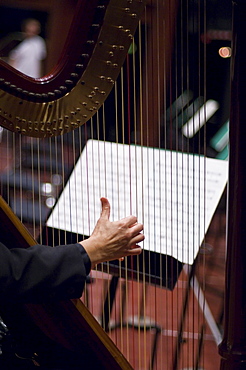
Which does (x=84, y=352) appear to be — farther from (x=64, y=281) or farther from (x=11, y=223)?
(x=11, y=223)

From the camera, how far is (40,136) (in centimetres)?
154

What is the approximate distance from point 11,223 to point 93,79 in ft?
1.39

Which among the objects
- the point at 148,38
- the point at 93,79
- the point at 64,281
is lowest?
the point at 64,281

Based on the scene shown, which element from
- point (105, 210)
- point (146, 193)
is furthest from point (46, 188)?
point (105, 210)

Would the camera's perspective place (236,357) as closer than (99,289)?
Yes

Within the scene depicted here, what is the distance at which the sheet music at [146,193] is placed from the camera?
181 centimetres

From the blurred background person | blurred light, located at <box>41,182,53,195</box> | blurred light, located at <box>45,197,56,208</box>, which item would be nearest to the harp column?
blurred light, located at <box>45,197,56,208</box>

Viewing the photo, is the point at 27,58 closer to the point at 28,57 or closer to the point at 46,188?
the point at 28,57

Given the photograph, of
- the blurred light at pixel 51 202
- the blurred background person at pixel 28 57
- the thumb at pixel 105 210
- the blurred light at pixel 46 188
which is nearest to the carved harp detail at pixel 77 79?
the thumb at pixel 105 210

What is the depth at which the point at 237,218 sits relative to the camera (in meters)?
1.52

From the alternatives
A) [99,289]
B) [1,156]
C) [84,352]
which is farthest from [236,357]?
[1,156]

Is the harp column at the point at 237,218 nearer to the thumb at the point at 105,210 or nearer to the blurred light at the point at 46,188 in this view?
the thumb at the point at 105,210

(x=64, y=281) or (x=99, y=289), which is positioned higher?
(x=64, y=281)

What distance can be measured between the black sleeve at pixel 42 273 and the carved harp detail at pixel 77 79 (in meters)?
0.30
